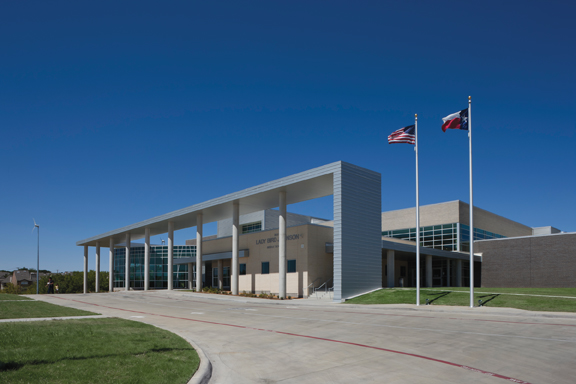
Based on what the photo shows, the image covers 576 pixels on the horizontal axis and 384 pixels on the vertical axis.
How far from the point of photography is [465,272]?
50500 mm

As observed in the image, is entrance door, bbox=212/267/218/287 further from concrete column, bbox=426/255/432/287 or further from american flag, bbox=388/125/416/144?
american flag, bbox=388/125/416/144

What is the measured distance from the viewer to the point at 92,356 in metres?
7.93

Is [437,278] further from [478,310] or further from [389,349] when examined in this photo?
[389,349]

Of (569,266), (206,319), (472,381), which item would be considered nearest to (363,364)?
(472,381)

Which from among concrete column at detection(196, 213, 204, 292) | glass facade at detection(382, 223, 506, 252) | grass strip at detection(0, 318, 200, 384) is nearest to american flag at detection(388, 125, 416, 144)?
grass strip at detection(0, 318, 200, 384)

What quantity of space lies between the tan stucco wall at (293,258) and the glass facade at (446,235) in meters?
19.3

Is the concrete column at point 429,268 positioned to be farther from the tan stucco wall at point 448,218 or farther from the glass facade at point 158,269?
the glass facade at point 158,269

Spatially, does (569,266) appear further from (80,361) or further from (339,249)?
(80,361)

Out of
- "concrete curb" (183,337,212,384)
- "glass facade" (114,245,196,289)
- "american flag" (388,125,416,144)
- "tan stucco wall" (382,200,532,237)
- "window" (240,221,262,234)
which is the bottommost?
"glass facade" (114,245,196,289)

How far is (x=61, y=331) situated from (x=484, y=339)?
10579mm

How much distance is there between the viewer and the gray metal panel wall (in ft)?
91.7

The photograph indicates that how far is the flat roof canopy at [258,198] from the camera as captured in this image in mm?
30281

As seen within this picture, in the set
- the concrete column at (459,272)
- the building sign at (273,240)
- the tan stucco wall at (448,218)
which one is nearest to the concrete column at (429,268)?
the concrete column at (459,272)

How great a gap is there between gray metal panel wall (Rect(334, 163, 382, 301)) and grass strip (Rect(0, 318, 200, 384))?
17.5 meters
